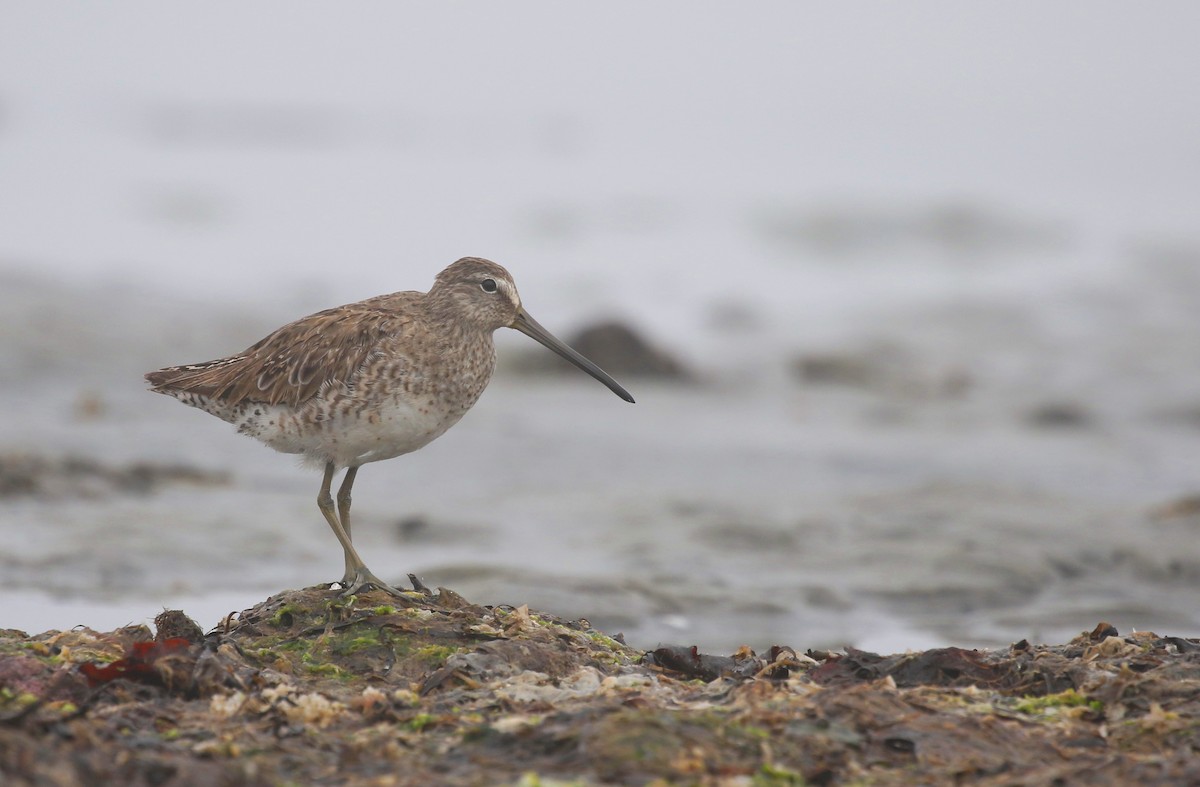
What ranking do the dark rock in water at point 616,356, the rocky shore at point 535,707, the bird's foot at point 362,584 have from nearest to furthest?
1. the rocky shore at point 535,707
2. the bird's foot at point 362,584
3. the dark rock in water at point 616,356

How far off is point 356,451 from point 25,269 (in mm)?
11859

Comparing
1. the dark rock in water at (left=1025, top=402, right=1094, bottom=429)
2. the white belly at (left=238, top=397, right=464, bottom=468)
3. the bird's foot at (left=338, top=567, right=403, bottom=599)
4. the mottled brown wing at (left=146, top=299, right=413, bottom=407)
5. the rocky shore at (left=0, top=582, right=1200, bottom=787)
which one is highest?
the dark rock in water at (left=1025, top=402, right=1094, bottom=429)

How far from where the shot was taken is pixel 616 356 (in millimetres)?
13711

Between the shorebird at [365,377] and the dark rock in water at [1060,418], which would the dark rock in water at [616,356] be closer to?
the dark rock in water at [1060,418]

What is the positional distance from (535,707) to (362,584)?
61.7 inches

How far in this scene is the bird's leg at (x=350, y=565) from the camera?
568cm

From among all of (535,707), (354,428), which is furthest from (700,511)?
(535,707)

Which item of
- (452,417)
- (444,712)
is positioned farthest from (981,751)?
(452,417)

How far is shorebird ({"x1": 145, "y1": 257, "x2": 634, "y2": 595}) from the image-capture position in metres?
6.09

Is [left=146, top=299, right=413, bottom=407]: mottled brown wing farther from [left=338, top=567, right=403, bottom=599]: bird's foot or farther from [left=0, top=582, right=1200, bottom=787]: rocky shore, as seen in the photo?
[left=0, top=582, right=1200, bottom=787]: rocky shore

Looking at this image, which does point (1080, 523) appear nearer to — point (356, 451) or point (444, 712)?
point (356, 451)

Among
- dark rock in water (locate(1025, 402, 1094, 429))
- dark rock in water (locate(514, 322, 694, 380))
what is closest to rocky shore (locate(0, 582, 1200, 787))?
dark rock in water (locate(1025, 402, 1094, 429))

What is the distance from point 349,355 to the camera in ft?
20.2

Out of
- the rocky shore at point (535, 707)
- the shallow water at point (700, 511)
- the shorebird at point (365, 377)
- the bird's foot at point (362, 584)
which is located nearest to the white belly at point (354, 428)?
the shorebird at point (365, 377)
